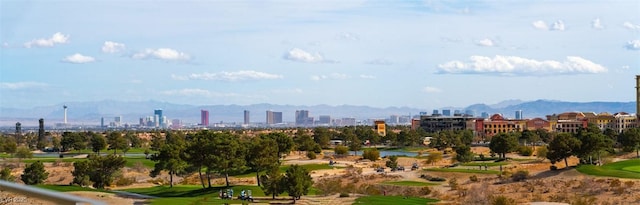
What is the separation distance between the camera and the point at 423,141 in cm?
12738

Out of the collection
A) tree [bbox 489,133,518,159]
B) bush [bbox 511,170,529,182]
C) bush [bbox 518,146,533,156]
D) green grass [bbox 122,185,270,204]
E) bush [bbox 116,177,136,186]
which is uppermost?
tree [bbox 489,133,518,159]

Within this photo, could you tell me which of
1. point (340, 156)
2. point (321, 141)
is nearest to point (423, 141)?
point (321, 141)

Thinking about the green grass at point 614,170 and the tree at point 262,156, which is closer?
the green grass at point 614,170

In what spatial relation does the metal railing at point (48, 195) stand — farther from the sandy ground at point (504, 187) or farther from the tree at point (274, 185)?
the tree at point (274, 185)

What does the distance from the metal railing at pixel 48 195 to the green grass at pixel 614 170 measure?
47.8 meters

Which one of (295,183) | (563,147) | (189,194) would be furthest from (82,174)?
(563,147)

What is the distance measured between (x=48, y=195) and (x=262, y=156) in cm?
4593

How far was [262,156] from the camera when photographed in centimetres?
5003

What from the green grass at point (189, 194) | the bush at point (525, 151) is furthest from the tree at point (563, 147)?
the bush at point (525, 151)

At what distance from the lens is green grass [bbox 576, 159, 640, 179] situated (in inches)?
1919

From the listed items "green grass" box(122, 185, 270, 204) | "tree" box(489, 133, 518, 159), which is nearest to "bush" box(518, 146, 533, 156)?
"tree" box(489, 133, 518, 159)

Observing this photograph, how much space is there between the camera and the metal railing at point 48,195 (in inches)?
160

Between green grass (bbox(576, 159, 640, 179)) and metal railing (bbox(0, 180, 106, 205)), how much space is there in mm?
47795

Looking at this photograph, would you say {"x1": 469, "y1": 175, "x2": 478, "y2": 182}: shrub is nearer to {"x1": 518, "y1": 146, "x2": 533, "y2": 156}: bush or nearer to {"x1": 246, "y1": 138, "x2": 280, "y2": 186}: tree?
{"x1": 246, "y1": 138, "x2": 280, "y2": 186}: tree
